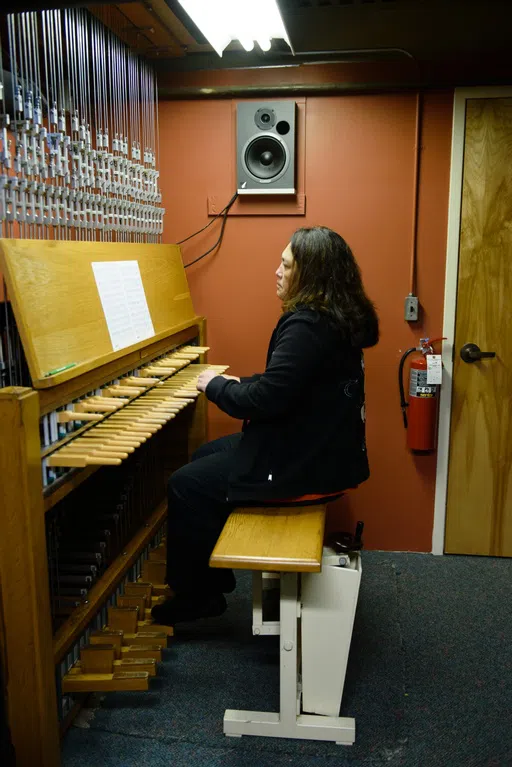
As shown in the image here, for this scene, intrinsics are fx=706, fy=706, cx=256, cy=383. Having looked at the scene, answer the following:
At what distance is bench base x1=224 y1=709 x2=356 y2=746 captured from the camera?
2.12 m

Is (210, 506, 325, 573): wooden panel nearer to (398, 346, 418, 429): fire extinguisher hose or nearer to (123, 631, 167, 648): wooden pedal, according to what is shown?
(123, 631, 167, 648): wooden pedal

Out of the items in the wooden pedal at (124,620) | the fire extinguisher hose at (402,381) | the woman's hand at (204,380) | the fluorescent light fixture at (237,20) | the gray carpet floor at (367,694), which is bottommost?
the gray carpet floor at (367,694)

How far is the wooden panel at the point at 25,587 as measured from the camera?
5.29 ft

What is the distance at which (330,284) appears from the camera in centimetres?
223

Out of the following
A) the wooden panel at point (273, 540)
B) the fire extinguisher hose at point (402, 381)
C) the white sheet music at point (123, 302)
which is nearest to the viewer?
the wooden panel at point (273, 540)

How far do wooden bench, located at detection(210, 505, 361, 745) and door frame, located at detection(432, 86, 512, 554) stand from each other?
134 cm

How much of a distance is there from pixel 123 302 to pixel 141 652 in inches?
45.9

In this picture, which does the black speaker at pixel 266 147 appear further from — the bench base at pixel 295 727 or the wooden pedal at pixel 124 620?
the bench base at pixel 295 727

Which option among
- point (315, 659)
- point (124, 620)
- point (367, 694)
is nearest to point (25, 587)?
point (124, 620)

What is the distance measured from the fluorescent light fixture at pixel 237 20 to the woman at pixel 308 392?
918mm

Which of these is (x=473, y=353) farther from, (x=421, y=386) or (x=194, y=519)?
(x=194, y=519)

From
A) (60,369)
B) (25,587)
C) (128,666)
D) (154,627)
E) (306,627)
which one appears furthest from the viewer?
(154,627)

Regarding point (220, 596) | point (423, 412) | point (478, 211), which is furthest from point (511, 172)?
point (220, 596)

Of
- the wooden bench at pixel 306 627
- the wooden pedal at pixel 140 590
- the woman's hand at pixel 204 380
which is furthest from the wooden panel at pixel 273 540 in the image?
the wooden pedal at pixel 140 590
